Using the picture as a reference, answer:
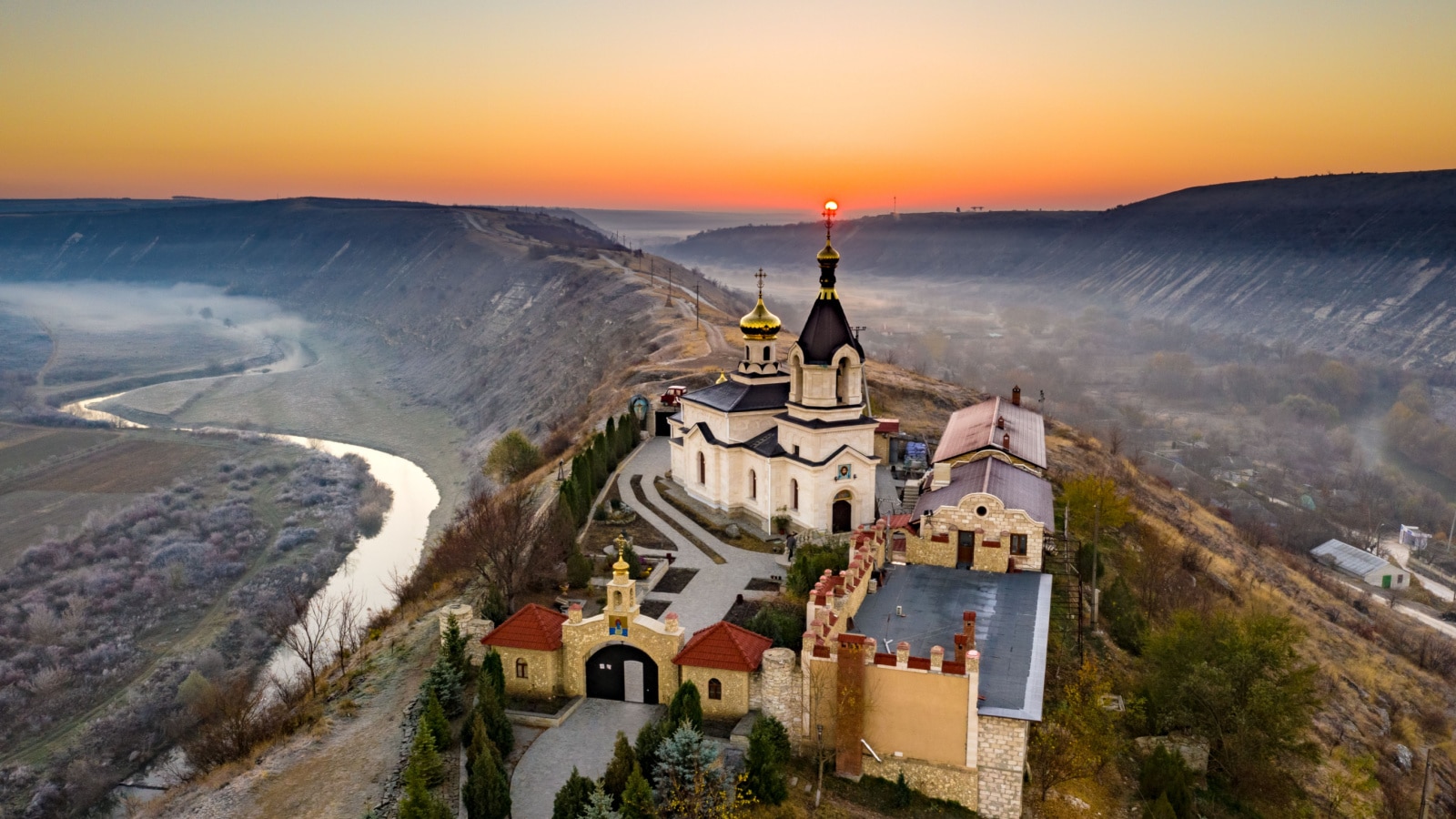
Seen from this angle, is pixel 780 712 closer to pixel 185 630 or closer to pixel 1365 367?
pixel 185 630

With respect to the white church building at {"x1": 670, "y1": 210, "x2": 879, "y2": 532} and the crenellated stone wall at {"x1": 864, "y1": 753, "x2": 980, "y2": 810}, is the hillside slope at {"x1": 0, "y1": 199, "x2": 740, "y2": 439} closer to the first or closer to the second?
the white church building at {"x1": 670, "y1": 210, "x2": 879, "y2": 532}

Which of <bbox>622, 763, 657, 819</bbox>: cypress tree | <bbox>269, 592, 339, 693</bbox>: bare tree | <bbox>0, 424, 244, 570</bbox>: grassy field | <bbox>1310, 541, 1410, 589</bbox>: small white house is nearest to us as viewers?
<bbox>622, 763, 657, 819</bbox>: cypress tree

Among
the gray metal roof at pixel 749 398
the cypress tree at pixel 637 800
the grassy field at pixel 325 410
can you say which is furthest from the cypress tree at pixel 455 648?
the grassy field at pixel 325 410

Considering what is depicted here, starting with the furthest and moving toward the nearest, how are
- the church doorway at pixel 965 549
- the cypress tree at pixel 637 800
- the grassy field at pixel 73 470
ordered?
the grassy field at pixel 73 470 → the church doorway at pixel 965 549 → the cypress tree at pixel 637 800

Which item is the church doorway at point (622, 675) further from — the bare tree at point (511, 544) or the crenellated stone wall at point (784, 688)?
the bare tree at point (511, 544)

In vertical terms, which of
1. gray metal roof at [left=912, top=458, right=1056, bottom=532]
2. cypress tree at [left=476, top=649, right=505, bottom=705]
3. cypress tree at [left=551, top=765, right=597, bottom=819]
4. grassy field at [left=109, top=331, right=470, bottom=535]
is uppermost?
gray metal roof at [left=912, top=458, right=1056, bottom=532]

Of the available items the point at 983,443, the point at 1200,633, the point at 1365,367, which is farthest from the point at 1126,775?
the point at 1365,367

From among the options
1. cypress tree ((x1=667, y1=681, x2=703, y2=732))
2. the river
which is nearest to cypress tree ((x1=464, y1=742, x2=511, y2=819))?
cypress tree ((x1=667, y1=681, x2=703, y2=732))
